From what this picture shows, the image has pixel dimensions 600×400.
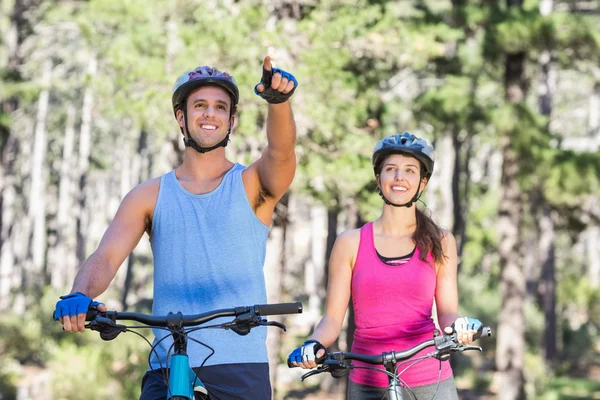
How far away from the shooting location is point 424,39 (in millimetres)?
16453

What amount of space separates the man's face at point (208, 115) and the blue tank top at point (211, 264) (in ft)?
0.78

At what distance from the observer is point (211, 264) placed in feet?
13.5

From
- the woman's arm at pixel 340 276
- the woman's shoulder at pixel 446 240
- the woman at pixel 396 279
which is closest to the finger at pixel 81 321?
the woman at pixel 396 279

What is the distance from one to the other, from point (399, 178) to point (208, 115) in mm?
1192

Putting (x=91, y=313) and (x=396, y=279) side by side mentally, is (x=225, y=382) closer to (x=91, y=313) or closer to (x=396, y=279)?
(x=91, y=313)

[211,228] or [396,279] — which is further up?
[211,228]

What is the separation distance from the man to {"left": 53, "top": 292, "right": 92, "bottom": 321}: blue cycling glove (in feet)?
0.37

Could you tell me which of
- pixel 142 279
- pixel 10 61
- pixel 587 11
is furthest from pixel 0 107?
pixel 142 279

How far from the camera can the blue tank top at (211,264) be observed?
4.04 meters

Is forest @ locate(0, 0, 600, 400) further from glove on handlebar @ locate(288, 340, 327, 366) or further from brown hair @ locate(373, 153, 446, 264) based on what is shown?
glove on handlebar @ locate(288, 340, 327, 366)

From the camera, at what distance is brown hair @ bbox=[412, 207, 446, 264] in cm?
491

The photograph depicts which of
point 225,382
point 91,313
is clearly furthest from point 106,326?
point 225,382

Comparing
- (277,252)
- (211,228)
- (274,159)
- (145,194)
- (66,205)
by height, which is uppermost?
(66,205)

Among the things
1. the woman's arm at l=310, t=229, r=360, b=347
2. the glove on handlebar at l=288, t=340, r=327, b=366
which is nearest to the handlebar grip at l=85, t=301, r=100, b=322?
the glove on handlebar at l=288, t=340, r=327, b=366
